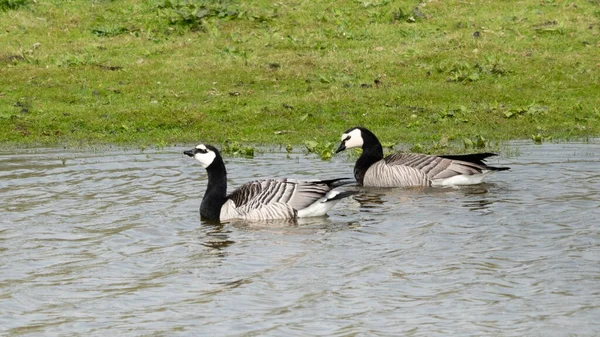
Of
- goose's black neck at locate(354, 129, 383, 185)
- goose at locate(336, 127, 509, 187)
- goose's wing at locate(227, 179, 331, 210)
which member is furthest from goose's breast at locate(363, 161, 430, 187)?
goose's wing at locate(227, 179, 331, 210)

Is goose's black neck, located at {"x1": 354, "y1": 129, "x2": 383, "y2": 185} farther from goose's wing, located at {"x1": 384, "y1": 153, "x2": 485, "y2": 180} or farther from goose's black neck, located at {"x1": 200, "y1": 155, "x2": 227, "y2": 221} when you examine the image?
goose's black neck, located at {"x1": 200, "y1": 155, "x2": 227, "y2": 221}

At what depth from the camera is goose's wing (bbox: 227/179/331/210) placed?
15906 mm

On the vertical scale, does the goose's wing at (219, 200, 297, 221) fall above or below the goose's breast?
below

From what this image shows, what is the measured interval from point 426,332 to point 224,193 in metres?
6.84

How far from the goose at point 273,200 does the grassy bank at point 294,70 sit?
6.52 metres

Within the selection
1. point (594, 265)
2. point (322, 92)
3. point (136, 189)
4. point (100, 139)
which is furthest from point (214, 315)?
point (322, 92)

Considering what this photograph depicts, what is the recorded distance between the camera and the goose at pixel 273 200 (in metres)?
15.9

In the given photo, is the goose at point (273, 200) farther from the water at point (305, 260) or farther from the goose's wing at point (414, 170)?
the goose's wing at point (414, 170)

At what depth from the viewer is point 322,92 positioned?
25.5 meters

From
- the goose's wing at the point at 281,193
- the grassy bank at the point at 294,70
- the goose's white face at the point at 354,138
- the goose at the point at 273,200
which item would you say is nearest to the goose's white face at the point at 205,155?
the goose at the point at 273,200

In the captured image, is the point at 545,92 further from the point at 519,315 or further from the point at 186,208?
the point at 519,315

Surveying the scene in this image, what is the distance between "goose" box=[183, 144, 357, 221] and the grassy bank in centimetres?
652

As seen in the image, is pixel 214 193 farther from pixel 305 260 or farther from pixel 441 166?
pixel 441 166

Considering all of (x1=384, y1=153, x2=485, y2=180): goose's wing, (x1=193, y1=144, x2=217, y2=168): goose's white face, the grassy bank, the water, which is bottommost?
the water
